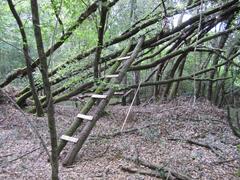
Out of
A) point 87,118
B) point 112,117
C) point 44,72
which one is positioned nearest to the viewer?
point 44,72

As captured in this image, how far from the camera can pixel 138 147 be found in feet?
19.2

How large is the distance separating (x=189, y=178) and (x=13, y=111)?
6.19m

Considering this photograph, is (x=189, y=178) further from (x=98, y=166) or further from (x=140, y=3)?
(x=140, y=3)

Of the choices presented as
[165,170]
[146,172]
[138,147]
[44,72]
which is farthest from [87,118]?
[44,72]

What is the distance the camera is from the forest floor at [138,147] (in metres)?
4.97

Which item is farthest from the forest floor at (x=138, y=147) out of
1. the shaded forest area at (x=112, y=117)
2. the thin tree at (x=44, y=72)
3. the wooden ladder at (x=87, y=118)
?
the thin tree at (x=44, y=72)

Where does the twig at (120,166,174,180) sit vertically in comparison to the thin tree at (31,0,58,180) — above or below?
below

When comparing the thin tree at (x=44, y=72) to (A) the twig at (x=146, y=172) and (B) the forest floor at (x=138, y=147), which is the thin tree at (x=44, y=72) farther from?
(A) the twig at (x=146, y=172)

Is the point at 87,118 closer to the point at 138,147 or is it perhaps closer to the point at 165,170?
the point at 138,147

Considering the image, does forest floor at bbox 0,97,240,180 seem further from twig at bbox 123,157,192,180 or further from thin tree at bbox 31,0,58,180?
thin tree at bbox 31,0,58,180

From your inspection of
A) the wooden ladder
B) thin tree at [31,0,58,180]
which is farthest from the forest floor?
thin tree at [31,0,58,180]

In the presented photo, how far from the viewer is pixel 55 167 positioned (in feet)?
10.3

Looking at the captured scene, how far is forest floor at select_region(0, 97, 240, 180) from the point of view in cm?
497

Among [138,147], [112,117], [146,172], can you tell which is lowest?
[146,172]
